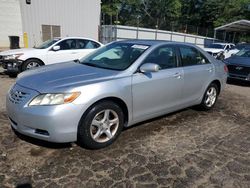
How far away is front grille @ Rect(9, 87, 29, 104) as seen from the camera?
131 inches

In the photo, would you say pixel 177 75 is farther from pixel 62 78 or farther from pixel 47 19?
pixel 47 19

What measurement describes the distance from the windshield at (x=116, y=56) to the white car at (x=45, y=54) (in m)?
4.40

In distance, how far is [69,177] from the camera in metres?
2.95

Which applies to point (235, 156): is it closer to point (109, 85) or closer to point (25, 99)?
point (109, 85)

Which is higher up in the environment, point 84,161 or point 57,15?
point 57,15

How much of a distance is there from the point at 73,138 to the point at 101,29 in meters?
19.6

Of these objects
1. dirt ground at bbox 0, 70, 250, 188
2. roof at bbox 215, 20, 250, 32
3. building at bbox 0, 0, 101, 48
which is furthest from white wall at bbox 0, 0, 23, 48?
roof at bbox 215, 20, 250, 32

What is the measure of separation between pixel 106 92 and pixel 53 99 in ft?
2.32

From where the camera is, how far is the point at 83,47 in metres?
9.50

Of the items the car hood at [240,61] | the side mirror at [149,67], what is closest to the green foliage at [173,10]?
the car hood at [240,61]

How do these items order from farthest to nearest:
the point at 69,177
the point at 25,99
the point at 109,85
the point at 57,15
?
the point at 57,15
the point at 109,85
the point at 25,99
the point at 69,177

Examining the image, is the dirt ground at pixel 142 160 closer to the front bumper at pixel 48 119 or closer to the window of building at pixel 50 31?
the front bumper at pixel 48 119

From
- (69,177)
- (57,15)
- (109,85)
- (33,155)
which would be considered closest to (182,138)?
(109,85)

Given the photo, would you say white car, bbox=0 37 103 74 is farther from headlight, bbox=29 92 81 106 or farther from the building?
the building
